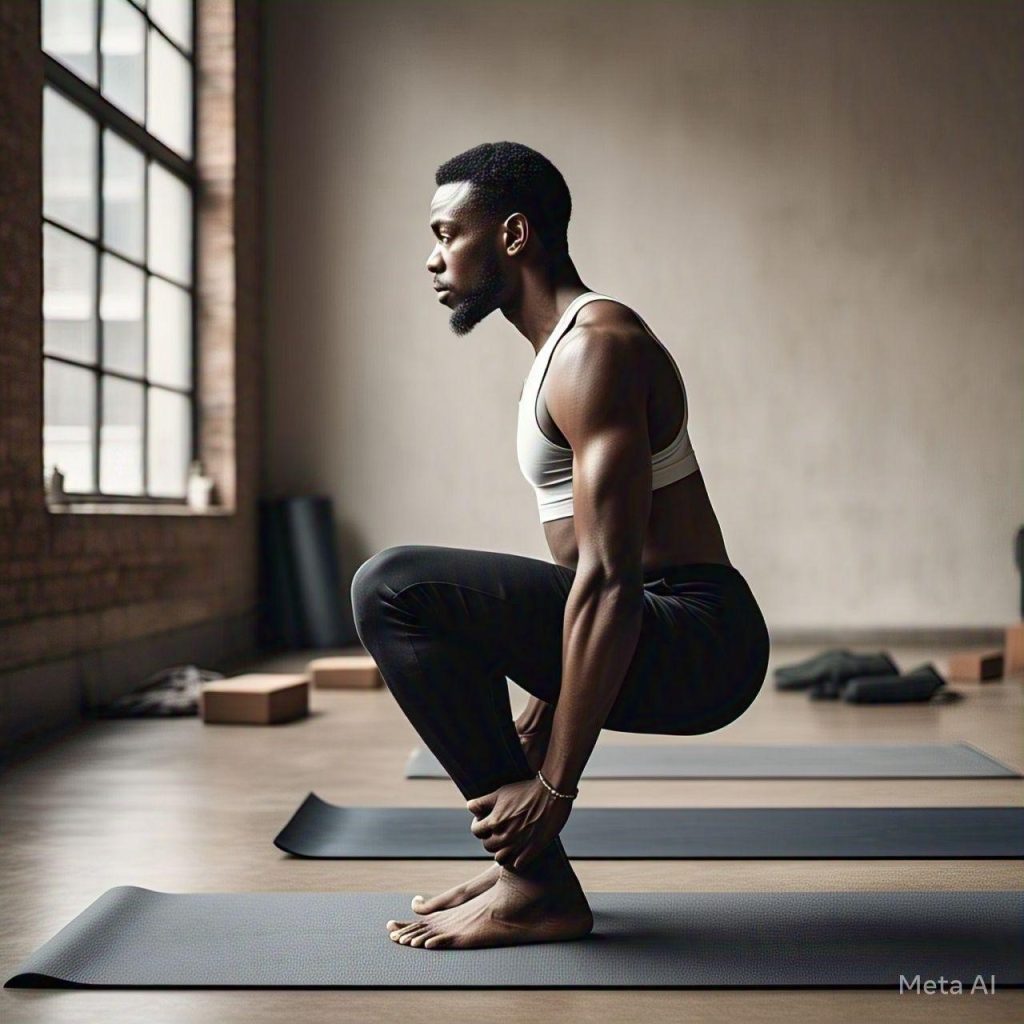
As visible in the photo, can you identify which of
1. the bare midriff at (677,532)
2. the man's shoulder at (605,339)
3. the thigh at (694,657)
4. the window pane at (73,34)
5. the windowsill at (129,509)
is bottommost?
the thigh at (694,657)

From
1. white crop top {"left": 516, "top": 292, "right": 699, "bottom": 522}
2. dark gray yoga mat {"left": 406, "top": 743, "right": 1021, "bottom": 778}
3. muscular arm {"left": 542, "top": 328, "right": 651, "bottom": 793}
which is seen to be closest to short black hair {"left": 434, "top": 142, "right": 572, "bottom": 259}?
white crop top {"left": 516, "top": 292, "right": 699, "bottom": 522}

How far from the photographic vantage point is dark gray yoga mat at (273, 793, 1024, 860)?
2.73m

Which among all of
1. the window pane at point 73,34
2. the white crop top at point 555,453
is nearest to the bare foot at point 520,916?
the white crop top at point 555,453

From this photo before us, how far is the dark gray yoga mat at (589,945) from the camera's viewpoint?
1931 mm

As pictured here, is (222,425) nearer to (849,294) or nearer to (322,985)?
(849,294)

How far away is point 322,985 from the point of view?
1.92m

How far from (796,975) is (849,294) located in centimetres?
602

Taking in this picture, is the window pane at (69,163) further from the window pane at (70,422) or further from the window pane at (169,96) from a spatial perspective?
the window pane at (169,96)

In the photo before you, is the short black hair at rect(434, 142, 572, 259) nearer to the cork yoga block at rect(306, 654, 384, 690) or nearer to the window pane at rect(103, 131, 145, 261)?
the window pane at rect(103, 131, 145, 261)

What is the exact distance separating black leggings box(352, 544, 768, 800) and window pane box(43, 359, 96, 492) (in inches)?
118

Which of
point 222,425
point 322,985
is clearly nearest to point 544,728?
point 322,985

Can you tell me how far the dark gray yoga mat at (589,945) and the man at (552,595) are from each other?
99 millimetres

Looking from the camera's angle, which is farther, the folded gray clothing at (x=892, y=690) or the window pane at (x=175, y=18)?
the window pane at (x=175, y=18)

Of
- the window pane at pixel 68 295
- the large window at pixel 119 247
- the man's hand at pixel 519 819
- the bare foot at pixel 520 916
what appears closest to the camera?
the man's hand at pixel 519 819
